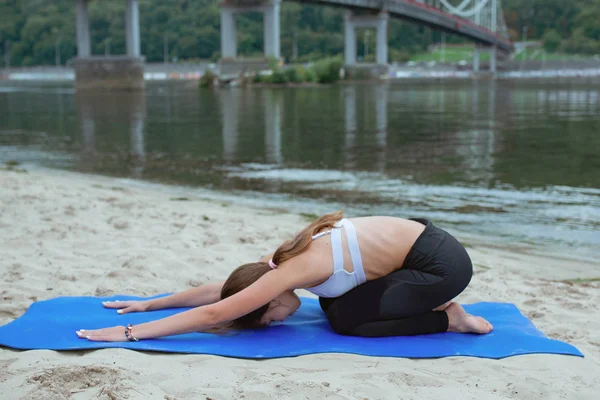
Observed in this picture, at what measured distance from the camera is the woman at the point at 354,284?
10.7 feet

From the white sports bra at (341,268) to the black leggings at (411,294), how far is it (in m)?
0.05

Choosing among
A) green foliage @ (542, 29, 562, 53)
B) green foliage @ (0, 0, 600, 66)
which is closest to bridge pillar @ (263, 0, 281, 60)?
green foliage @ (0, 0, 600, 66)

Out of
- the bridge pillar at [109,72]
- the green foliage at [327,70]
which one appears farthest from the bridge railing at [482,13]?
the bridge pillar at [109,72]

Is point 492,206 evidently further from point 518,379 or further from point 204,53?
point 204,53

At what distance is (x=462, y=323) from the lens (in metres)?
3.59

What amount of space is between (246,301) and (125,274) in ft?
5.22

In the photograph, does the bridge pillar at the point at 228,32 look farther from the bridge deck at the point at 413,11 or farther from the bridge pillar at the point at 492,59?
the bridge pillar at the point at 492,59

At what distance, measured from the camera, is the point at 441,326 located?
357 cm

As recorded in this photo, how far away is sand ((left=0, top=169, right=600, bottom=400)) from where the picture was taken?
110 inches

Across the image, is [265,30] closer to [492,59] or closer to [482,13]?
[492,59]

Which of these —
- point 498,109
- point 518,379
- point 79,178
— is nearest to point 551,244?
point 518,379

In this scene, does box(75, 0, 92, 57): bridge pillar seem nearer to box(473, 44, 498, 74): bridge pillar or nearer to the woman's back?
box(473, 44, 498, 74): bridge pillar

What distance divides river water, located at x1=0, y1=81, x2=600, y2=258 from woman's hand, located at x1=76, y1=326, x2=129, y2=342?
147 inches

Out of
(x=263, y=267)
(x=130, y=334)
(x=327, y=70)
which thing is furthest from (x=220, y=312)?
(x=327, y=70)
